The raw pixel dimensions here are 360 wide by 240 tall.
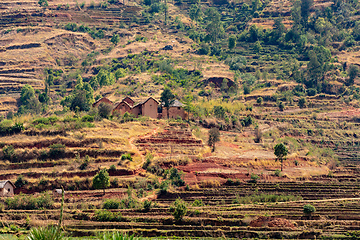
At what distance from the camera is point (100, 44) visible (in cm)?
10138

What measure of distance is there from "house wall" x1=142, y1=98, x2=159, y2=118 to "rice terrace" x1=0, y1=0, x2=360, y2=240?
169mm

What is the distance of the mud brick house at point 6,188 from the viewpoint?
136ft

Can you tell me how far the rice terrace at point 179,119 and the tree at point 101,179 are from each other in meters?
0.14

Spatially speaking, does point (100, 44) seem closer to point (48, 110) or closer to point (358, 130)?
point (48, 110)

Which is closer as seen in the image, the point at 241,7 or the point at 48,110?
the point at 48,110

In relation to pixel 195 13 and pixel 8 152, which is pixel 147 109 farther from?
pixel 195 13

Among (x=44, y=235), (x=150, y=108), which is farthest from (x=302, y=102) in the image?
(x=44, y=235)

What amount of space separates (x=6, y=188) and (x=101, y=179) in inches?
311

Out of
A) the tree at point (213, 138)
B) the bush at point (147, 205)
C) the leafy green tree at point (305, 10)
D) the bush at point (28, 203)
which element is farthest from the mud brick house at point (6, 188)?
the leafy green tree at point (305, 10)

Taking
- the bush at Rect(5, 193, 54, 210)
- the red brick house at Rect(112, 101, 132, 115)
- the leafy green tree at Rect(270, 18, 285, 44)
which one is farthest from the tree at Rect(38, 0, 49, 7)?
the bush at Rect(5, 193, 54, 210)

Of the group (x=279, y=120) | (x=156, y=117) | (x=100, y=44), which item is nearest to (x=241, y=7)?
(x=100, y=44)

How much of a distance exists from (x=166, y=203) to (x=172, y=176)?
422 centimetres

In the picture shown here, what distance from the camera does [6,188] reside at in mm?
41969

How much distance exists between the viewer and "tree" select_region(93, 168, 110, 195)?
1639 inches
